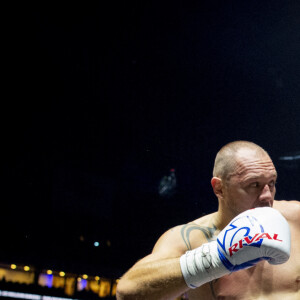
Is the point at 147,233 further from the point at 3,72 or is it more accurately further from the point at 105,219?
the point at 3,72

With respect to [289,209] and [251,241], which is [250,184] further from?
[251,241]

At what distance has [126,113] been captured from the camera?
7699 millimetres

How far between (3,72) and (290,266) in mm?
6258

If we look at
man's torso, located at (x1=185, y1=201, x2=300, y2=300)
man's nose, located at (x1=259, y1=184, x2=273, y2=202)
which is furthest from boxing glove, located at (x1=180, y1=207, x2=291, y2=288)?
man's torso, located at (x1=185, y1=201, x2=300, y2=300)

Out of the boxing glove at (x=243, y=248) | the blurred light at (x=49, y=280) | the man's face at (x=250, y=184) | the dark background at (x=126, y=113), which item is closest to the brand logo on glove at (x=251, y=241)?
the boxing glove at (x=243, y=248)

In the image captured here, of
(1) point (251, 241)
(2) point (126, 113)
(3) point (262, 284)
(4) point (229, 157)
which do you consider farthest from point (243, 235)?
(2) point (126, 113)

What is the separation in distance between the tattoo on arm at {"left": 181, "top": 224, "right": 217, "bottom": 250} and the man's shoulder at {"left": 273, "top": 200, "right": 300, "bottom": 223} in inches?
12.2

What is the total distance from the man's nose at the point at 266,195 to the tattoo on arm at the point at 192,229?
316mm

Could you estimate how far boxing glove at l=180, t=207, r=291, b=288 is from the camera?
4.08 feet

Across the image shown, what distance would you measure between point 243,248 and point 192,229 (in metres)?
0.55

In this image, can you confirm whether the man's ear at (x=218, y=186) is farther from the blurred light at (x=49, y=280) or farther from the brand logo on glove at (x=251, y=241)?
the blurred light at (x=49, y=280)

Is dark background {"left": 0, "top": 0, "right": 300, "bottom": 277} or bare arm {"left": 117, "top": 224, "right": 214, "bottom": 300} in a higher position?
dark background {"left": 0, "top": 0, "right": 300, "bottom": 277}

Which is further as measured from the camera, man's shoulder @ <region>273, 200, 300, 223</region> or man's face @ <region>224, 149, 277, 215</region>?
man's shoulder @ <region>273, 200, 300, 223</region>

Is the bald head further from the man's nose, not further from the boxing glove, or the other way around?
the boxing glove
